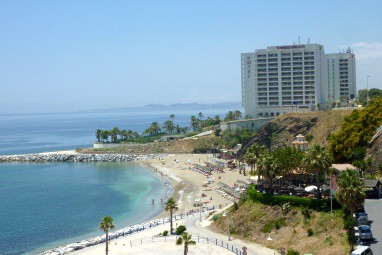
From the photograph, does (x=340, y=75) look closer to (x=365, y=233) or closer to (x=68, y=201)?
(x=68, y=201)

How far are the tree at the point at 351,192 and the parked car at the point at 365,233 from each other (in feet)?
6.56

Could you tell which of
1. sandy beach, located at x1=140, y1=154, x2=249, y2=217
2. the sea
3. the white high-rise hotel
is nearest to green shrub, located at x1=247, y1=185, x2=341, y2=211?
sandy beach, located at x1=140, y1=154, x2=249, y2=217

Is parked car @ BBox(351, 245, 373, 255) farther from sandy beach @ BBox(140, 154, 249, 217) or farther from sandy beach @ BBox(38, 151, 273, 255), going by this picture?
sandy beach @ BBox(140, 154, 249, 217)

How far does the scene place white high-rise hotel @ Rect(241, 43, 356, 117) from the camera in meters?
139

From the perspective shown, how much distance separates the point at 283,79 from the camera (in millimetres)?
141500

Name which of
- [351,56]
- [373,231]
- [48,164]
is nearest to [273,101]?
[351,56]

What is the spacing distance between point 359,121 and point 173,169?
4933cm

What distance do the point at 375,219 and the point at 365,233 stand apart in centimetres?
433

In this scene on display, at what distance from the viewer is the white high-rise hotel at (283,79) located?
13900 cm

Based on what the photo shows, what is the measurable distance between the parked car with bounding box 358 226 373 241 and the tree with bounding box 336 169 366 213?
1998mm

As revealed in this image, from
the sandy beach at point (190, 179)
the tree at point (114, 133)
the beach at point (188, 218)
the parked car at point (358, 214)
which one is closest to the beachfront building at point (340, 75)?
the sandy beach at point (190, 179)

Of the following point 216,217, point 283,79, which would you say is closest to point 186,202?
point 216,217

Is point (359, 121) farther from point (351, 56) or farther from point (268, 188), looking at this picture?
point (351, 56)

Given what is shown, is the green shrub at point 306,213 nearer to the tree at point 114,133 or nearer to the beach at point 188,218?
the beach at point 188,218
